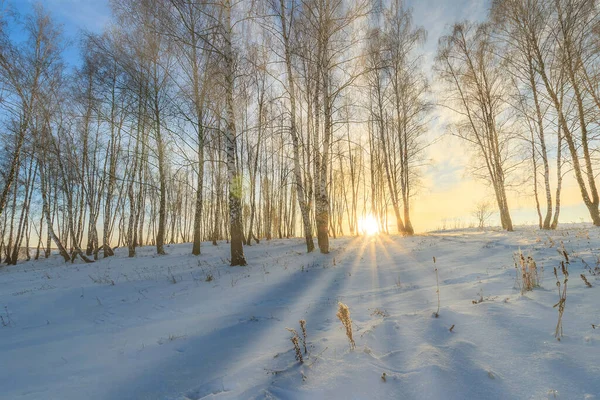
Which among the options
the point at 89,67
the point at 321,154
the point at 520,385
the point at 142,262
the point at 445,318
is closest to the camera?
the point at 520,385

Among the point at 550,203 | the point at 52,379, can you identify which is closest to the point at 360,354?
the point at 52,379

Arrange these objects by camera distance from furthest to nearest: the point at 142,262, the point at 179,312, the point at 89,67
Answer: the point at 89,67
the point at 142,262
the point at 179,312

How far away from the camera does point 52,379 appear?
8.52 feet

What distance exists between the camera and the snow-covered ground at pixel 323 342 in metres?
1.83

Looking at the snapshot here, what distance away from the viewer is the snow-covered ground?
1.83 m

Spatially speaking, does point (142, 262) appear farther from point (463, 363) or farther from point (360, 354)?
point (463, 363)

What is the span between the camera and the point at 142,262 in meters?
11.2

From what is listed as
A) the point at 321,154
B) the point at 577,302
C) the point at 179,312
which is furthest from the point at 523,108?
the point at 179,312

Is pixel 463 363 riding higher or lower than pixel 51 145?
lower

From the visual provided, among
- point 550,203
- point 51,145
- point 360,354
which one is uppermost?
point 51,145

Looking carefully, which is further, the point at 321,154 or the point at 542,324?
the point at 321,154

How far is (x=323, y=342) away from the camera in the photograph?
8.67ft

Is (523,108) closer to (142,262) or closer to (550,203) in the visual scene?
(550,203)

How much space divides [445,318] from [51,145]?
19080 mm
